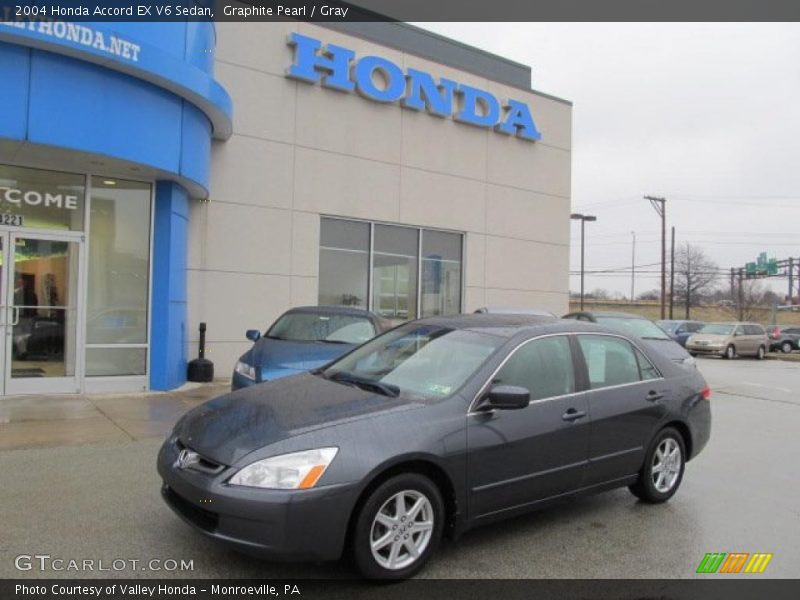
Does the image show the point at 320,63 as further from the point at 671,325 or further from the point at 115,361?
the point at 671,325

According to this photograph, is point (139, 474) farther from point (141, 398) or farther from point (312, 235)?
point (312, 235)

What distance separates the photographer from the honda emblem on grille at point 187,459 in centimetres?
365

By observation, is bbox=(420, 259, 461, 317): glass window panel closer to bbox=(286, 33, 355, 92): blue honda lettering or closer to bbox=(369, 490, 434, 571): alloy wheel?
bbox=(286, 33, 355, 92): blue honda lettering

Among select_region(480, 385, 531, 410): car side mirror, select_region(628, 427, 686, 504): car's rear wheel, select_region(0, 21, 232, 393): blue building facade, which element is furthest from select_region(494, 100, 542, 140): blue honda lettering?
select_region(480, 385, 531, 410): car side mirror

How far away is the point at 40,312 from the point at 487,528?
7644mm

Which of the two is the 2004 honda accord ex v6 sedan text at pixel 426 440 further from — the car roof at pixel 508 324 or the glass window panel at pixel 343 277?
the glass window panel at pixel 343 277

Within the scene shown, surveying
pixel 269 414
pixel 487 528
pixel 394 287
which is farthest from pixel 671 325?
pixel 269 414

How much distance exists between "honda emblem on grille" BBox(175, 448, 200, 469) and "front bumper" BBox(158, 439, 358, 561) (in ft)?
0.70

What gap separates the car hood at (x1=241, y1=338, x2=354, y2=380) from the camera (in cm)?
741

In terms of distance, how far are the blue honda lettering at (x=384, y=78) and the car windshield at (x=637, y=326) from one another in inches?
257

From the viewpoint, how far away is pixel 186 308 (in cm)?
1109

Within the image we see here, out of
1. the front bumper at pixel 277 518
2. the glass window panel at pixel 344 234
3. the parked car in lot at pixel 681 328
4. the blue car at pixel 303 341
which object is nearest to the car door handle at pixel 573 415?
the front bumper at pixel 277 518

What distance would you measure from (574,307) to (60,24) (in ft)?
231

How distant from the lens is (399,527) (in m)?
3.60
